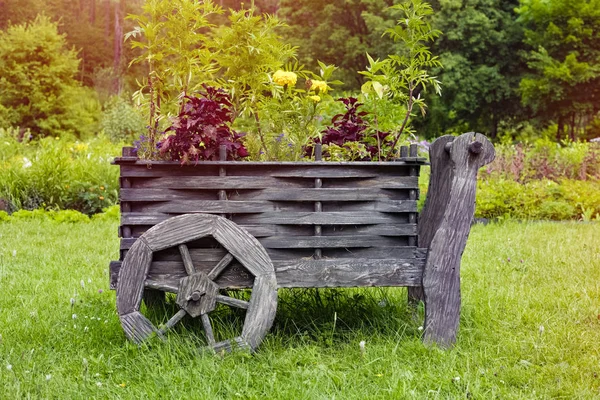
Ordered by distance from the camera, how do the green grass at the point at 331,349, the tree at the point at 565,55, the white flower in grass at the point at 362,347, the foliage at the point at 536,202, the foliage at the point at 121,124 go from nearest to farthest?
the green grass at the point at 331,349
the white flower in grass at the point at 362,347
the foliage at the point at 536,202
the foliage at the point at 121,124
the tree at the point at 565,55

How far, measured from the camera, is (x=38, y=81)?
16172 millimetres

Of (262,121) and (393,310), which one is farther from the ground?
(262,121)

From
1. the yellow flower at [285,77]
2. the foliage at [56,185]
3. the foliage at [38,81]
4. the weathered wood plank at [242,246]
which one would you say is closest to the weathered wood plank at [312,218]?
the weathered wood plank at [242,246]

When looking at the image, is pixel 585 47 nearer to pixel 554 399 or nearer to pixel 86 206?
pixel 86 206

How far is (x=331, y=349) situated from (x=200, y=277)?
734mm

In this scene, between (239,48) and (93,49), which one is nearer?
(239,48)

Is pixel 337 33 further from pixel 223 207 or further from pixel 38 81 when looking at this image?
pixel 223 207

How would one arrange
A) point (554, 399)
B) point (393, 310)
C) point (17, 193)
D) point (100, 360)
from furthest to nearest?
point (17, 193), point (393, 310), point (100, 360), point (554, 399)

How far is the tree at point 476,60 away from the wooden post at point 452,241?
1638 cm

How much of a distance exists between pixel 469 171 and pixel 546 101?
16510 millimetres

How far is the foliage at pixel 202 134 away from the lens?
2838mm

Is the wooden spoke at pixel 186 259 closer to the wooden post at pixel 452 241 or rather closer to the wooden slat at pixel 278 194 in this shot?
the wooden slat at pixel 278 194

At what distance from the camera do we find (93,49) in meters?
31.5

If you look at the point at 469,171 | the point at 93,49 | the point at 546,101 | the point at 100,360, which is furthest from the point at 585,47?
the point at 93,49
